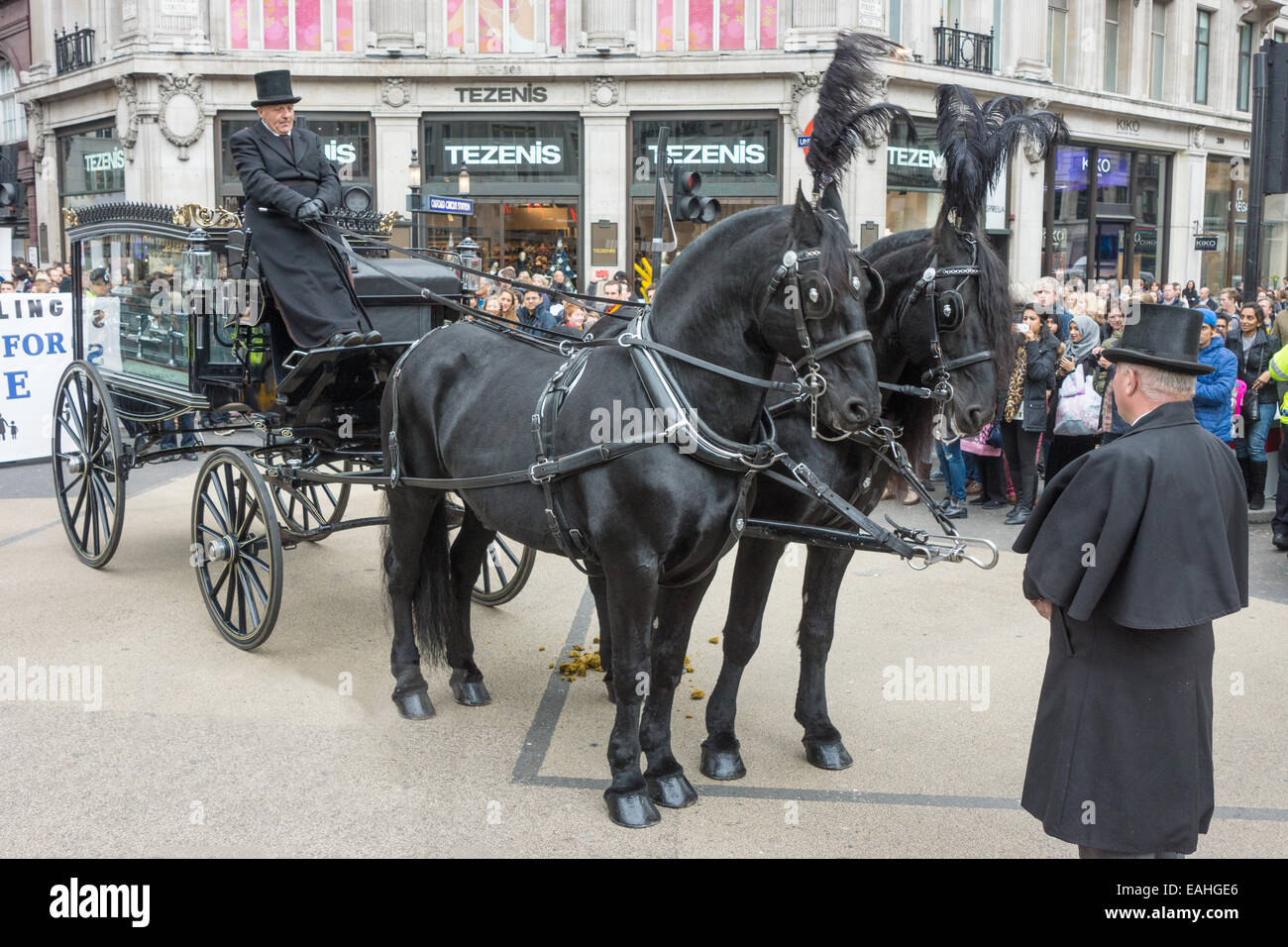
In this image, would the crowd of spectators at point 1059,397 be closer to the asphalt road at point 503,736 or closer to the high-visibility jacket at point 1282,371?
the high-visibility jacket at point 1282,371

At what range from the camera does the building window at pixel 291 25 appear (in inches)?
963

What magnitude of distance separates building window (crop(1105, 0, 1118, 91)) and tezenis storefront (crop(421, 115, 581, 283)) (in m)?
14.3

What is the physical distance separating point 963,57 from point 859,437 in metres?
23.5

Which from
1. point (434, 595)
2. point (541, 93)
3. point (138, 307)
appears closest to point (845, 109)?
point (434, 595)

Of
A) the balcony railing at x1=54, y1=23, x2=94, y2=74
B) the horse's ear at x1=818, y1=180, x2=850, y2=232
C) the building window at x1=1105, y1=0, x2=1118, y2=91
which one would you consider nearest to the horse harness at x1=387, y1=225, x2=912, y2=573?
the horse's ear at x1=818, y1=180, x2=850, y2=232

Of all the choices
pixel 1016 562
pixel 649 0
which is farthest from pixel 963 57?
pixel 1016 562

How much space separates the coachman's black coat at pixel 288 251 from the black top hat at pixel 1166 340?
4.24 m

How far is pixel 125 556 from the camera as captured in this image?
8.44 meters

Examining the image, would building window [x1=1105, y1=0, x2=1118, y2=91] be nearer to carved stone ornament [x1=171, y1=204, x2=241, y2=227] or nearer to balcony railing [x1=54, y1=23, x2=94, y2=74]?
balcony railing [x1=54, y1=23, x2=94, y2=74]

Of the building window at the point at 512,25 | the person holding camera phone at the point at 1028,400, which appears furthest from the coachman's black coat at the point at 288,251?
the building window at the point at 512,25

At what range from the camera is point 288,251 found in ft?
20.4

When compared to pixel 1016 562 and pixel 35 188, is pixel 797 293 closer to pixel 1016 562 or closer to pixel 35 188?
pixel 1016 562

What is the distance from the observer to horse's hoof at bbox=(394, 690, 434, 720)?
5.57 meters

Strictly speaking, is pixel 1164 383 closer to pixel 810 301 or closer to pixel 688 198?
pixel 810 301
